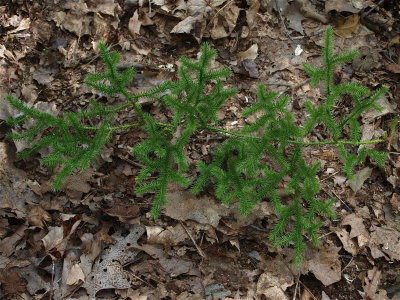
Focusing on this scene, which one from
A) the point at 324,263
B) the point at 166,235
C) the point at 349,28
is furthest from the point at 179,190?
the point at 349,28

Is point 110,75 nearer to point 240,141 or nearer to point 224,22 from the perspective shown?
point 240,141

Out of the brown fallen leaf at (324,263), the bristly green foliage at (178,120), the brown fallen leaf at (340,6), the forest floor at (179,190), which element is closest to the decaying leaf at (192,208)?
the forest floor at (179,190)

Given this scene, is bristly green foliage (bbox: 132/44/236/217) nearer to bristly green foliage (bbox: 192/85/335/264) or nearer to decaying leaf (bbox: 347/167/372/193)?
bristly green foliage (bbox: 192/85/335/264)

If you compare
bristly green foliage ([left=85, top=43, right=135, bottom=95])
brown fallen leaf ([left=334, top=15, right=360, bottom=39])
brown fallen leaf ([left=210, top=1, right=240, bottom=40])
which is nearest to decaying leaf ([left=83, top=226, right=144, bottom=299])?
bristly green foliage ([left=85, top=43, right=135, bottom=95])

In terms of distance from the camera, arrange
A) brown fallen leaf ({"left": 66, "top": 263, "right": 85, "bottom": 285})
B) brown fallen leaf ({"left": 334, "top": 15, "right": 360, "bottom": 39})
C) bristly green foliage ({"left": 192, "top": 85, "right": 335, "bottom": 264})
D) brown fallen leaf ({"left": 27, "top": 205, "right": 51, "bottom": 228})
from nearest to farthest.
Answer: bristly green foliage ({"left": 192, "top": 85, "right": 335, "bottom": 264})
brown fallen leaf ({"left": 66, "top": 263, "right": 85, "bottom": 285})
brown fallen leaf ({"left": 27, "top": 205, "right": 51, "bottom": 228})
brown fallen leaf ({"left": 334, "top": 15, "right": 360, "bottom": 39})

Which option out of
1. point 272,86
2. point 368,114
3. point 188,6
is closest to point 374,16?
point 368,114

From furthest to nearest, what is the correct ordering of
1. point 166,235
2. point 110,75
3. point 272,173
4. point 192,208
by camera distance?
point 192,208, point 166,235, point 272,173, point 110,75

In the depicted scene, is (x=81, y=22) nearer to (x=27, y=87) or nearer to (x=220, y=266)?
(x=27, y=87)

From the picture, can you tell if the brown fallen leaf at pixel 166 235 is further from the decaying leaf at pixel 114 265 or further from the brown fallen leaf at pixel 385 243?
the brown fallen leaf at pixel 385 243
